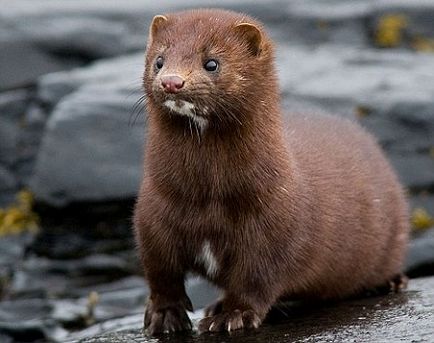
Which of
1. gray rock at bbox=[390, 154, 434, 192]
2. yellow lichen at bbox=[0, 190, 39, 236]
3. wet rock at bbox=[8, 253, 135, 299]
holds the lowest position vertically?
wet rock at bbox=[8, 253, 135, 299]

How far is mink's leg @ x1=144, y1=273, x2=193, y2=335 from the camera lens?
595cm

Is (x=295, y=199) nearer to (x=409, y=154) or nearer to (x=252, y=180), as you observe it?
(x=252, y=180)

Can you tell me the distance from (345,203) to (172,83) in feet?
4.62

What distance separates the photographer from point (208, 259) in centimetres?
570

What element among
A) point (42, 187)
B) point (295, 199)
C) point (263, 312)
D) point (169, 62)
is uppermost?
point (169, 62)

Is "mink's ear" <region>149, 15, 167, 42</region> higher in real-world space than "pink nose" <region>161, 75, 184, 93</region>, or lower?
higher

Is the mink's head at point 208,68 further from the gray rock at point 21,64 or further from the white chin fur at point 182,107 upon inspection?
the gray rock at point 21,64

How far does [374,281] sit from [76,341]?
1575 millimetres

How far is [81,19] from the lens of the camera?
1176 cm

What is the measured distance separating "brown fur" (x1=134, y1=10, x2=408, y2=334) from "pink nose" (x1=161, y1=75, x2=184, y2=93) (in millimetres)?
34

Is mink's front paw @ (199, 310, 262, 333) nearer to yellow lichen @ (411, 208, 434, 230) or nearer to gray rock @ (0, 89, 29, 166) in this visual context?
yellow lichen @ (411, 208, 434, 230)

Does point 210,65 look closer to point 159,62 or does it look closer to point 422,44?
point 159,62

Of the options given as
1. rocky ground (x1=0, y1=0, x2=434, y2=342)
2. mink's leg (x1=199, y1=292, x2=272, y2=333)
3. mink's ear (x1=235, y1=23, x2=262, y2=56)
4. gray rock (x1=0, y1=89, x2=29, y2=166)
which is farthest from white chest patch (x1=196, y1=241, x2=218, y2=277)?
gray rock (x1=0, y1=89, x2=29, y2=166)

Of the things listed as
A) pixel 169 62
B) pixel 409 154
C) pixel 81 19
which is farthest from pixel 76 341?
pixel 81 19
